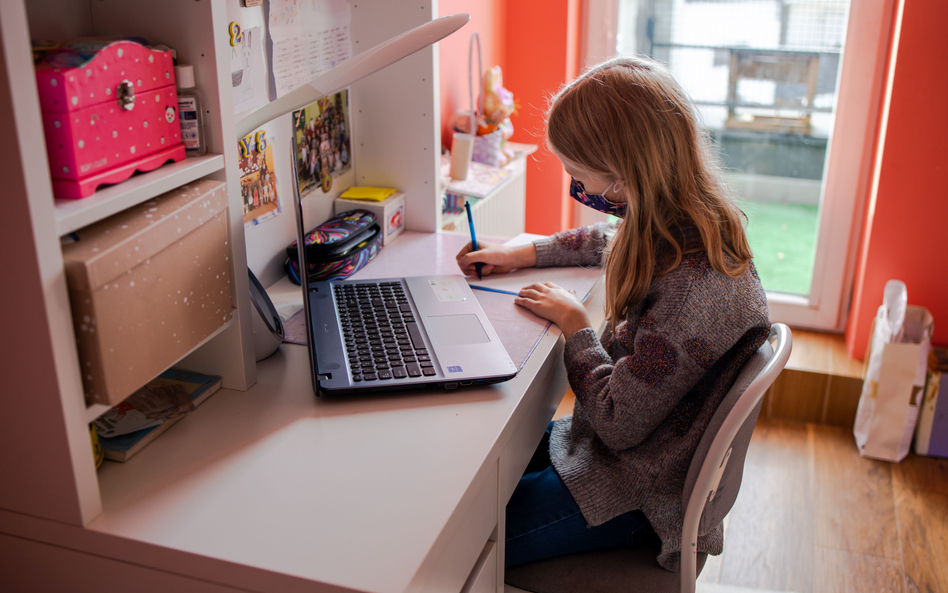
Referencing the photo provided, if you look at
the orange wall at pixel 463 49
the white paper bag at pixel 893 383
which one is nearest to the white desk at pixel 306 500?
the orange wall at pixel 463 49

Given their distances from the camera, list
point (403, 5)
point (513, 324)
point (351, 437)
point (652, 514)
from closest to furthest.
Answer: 1. point (351, 437)
2. point (652, 514)
3. point (513, 324)
4. point (403, 5)

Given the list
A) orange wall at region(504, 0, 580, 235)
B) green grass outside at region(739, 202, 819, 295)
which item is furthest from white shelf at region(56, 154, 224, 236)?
green grass outside at region(739, 202, 819, 295)

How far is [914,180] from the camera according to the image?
6.93ft

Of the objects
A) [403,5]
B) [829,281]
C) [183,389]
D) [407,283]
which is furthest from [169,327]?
[829,281]

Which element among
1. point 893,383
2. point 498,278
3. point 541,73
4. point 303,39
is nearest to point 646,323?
point 498,278

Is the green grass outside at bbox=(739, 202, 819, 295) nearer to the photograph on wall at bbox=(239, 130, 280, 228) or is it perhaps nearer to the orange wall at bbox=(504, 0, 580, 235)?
the orange wall at bbox=(504, 0, 580, 235)

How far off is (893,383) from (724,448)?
145 cm

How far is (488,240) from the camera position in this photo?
5.03ft

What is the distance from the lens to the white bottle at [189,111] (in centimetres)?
85

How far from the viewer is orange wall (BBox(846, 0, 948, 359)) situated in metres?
2.02

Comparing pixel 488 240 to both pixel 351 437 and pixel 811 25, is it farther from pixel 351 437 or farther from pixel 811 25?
pixel 811 25

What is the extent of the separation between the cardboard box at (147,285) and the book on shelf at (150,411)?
0.32 ft

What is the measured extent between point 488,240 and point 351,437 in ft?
2.39

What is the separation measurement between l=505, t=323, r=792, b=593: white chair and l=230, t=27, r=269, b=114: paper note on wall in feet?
2.81
